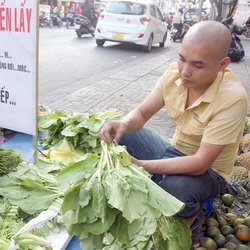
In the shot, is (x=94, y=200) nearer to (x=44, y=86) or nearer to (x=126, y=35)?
(x=44, y=86)

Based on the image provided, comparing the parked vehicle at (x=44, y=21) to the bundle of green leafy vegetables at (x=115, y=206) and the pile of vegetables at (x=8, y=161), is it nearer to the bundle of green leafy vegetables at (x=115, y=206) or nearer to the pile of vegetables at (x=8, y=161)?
the pile of vegetables at (x=8, y=161)

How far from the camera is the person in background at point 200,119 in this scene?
188cm

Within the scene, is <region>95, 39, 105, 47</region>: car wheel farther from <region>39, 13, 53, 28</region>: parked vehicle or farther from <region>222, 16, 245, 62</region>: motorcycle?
<region>39, 13, 53, 28</region>: parked vehicle

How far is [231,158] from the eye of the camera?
2232 mm

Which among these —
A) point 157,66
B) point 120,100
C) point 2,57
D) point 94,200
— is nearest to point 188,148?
point 94,200

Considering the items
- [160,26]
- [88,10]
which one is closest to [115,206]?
[160,26]

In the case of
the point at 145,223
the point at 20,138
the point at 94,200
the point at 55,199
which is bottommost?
the point at 20,138

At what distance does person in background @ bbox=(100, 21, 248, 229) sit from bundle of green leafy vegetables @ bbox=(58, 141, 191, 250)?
0.25 m

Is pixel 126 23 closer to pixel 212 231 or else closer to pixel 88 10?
pixel 88 10

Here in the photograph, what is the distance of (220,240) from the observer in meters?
2.18

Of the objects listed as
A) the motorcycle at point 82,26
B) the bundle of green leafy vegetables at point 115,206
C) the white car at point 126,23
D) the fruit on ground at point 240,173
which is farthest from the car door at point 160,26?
the bundle of green leafy vegetables at point 115,206

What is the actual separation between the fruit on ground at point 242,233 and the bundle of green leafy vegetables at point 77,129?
118 centimetres

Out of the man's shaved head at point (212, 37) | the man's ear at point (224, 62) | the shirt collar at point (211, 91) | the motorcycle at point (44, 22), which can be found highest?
the man's shaved head at point (212, 37)

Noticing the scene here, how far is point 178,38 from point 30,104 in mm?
15874
